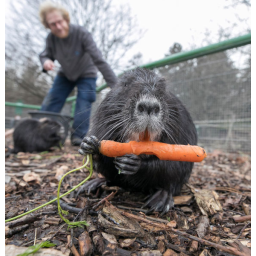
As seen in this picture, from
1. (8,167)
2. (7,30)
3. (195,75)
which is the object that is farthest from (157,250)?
(7,30)

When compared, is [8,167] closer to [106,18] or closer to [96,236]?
[96,236]

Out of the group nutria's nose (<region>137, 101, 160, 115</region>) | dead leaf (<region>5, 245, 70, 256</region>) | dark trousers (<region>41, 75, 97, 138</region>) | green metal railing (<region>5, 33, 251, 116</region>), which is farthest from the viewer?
dark trousers (<region>41, 75, 97, 138</region>)

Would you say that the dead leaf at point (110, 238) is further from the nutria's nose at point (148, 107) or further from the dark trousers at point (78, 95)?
the dark trousers at point (78, 95)

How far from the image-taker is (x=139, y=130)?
152cm

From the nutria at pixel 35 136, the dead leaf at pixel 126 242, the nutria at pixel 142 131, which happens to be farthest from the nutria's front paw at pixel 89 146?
the nutria at pixel 35 136

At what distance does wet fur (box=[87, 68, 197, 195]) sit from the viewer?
163 cm

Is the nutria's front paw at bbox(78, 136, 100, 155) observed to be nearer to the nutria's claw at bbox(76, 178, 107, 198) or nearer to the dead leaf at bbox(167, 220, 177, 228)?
the nutria's claw at bbox(76, 178, 107, 198)

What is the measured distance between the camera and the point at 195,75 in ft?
17.6

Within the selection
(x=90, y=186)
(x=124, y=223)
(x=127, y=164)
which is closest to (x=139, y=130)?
(x=127, y=164)

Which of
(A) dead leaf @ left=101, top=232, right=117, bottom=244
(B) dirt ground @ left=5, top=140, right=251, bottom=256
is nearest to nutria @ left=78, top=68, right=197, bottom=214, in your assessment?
(B) dirt ground @ left=5, top=140, right=251, bottom=256

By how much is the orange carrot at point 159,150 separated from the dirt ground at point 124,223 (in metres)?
0.39

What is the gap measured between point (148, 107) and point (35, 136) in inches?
153

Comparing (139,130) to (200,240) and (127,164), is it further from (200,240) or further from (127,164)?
(200,240)

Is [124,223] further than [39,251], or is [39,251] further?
[124,223]
